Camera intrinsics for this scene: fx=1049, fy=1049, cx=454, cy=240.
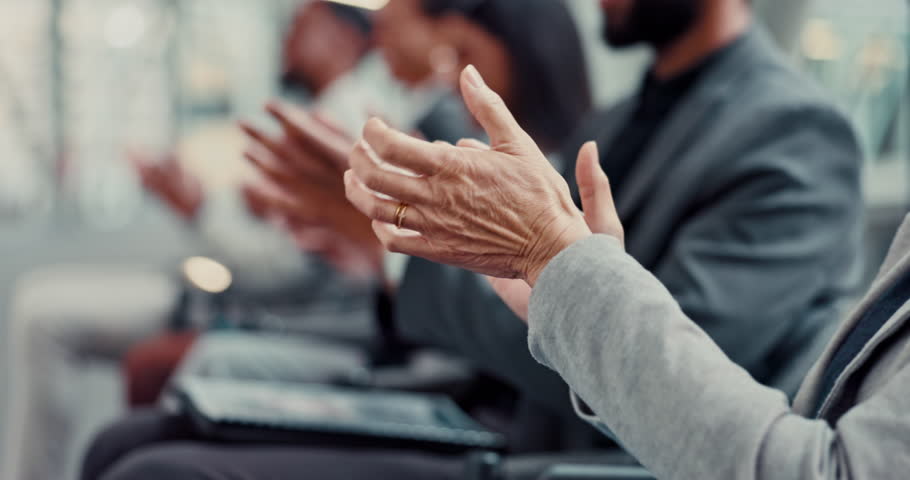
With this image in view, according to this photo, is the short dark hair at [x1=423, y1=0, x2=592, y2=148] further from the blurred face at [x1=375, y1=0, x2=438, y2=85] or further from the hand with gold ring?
the hand with gold ring

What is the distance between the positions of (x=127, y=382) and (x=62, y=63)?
1.83 m

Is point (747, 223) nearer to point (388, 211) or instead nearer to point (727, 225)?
point (727, 225)

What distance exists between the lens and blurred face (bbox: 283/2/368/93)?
266 cm

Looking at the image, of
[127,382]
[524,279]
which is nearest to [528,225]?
[524,279]

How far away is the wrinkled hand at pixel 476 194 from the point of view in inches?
24.3

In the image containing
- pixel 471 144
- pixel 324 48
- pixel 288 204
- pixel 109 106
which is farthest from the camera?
pixel 109 106

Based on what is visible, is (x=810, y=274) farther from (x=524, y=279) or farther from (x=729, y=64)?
(x=524, y=279)

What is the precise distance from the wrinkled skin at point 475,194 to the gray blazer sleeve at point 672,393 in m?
0.03

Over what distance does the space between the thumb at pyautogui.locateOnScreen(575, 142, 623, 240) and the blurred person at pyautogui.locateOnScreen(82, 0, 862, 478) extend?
0.29 metres

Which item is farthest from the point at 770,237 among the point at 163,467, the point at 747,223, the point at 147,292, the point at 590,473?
the point at 147,292

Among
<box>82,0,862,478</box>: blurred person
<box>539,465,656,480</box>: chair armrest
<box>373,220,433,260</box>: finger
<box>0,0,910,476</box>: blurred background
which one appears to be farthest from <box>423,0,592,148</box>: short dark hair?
<box>0,0,910,476</box>: blurred background

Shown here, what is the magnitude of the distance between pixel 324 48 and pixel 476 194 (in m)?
2.14

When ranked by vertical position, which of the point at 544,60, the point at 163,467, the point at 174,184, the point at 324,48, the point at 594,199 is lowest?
the point at 174,184

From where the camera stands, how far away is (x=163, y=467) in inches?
43.4
